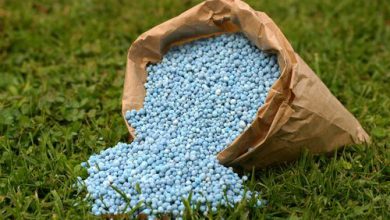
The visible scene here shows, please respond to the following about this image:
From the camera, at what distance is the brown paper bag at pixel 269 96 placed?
2137 mm

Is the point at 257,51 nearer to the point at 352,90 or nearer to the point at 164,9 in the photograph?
the point at 352,90

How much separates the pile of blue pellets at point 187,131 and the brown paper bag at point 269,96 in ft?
0.18

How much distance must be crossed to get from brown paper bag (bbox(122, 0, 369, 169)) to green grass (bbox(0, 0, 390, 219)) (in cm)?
9

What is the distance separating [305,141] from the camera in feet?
7.32

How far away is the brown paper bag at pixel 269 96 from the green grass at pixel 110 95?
0.31 feet

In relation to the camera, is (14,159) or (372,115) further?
(372,115)

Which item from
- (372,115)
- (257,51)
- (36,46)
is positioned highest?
(257,51)

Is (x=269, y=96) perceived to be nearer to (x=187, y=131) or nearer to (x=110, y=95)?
(x=187, y=131)

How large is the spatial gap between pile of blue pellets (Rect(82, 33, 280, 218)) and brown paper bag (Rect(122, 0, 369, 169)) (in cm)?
6

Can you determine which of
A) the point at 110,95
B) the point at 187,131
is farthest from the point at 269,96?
the point at 110,95

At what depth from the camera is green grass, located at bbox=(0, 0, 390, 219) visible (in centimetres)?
215

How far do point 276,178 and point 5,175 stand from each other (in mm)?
1109

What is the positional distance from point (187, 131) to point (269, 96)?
1.23 ft

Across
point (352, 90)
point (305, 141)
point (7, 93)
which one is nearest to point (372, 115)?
point (352, 90)
